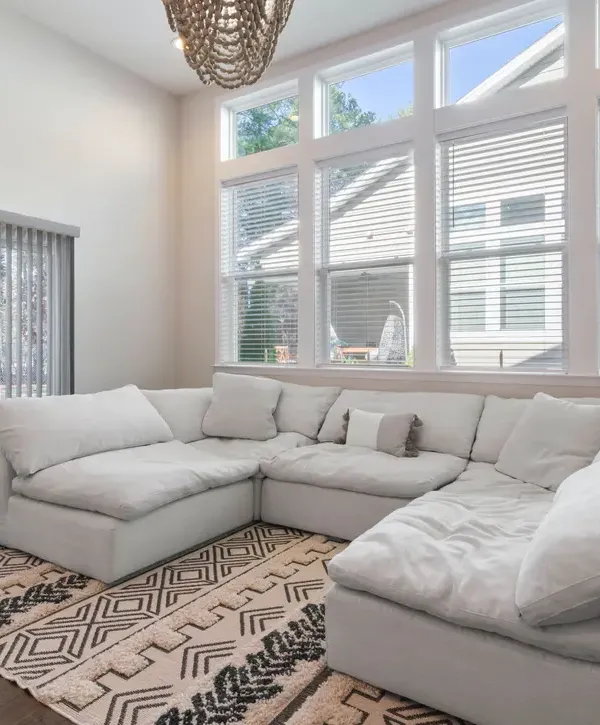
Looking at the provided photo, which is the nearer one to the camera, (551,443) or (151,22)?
(551,443)

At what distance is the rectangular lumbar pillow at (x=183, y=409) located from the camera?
382 centimetres

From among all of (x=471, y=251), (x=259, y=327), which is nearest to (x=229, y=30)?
(x=471, y=251)

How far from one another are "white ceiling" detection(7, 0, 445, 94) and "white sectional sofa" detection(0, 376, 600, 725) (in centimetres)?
262

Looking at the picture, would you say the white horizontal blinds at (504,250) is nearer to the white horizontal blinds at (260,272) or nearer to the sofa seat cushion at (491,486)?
the sofa seat cushion at (491,486)

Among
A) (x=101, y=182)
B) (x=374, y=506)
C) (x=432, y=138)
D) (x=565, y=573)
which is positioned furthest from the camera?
(x=101, y=182)

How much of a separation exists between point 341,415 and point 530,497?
4.86ft

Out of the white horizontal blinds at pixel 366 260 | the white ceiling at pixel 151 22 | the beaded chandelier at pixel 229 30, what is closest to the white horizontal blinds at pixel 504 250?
the white horizontal blinds at pixel 366 260

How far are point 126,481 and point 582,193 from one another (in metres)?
3.04

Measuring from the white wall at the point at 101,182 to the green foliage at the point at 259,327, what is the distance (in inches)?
30.6

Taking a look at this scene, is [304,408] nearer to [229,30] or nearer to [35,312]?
[35,312]

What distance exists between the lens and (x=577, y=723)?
4.53ft

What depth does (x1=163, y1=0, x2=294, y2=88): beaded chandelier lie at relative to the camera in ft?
6.82

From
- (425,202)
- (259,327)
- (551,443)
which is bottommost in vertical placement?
(551,443)

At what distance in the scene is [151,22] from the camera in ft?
13.1
